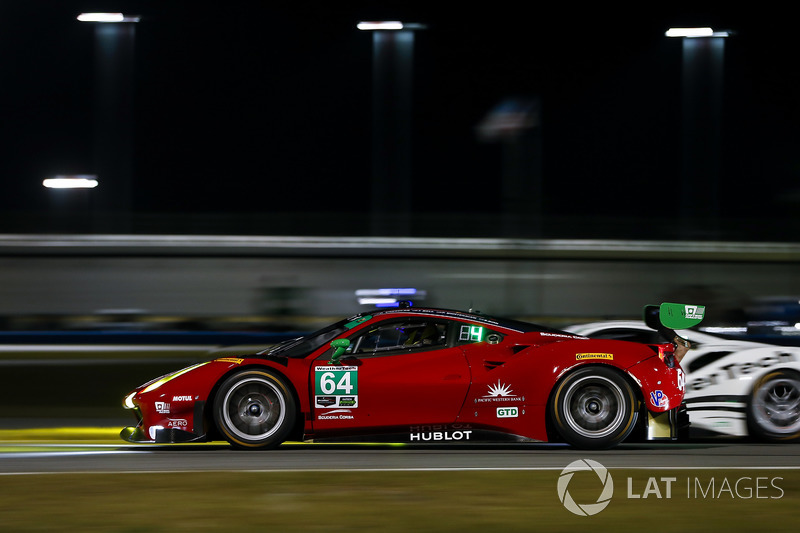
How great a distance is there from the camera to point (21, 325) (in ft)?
75.6

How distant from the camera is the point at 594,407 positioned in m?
6.97

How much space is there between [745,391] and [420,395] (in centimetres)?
271

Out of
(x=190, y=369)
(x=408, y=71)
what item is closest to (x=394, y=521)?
(x=190, y=369)

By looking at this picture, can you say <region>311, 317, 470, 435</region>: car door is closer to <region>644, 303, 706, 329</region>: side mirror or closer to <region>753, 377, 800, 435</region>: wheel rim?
<region>644, 303, 706, 329</region>: side mirror

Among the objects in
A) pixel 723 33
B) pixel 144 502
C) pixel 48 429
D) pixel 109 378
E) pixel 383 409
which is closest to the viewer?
pixel 144 502

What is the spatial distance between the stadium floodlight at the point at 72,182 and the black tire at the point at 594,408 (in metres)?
23.6

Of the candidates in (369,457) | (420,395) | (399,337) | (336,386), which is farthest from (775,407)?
(336,386)

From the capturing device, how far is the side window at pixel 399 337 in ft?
23.1

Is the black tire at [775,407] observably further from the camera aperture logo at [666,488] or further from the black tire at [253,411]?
the black tire at [253,411]

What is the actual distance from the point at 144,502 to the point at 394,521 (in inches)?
53.2

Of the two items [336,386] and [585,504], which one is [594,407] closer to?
[336,386]

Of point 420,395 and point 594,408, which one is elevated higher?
point 420,395

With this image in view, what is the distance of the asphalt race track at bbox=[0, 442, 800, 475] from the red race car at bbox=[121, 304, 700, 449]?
6.1 inches

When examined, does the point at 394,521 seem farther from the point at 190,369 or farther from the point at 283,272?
the point at 283,272
